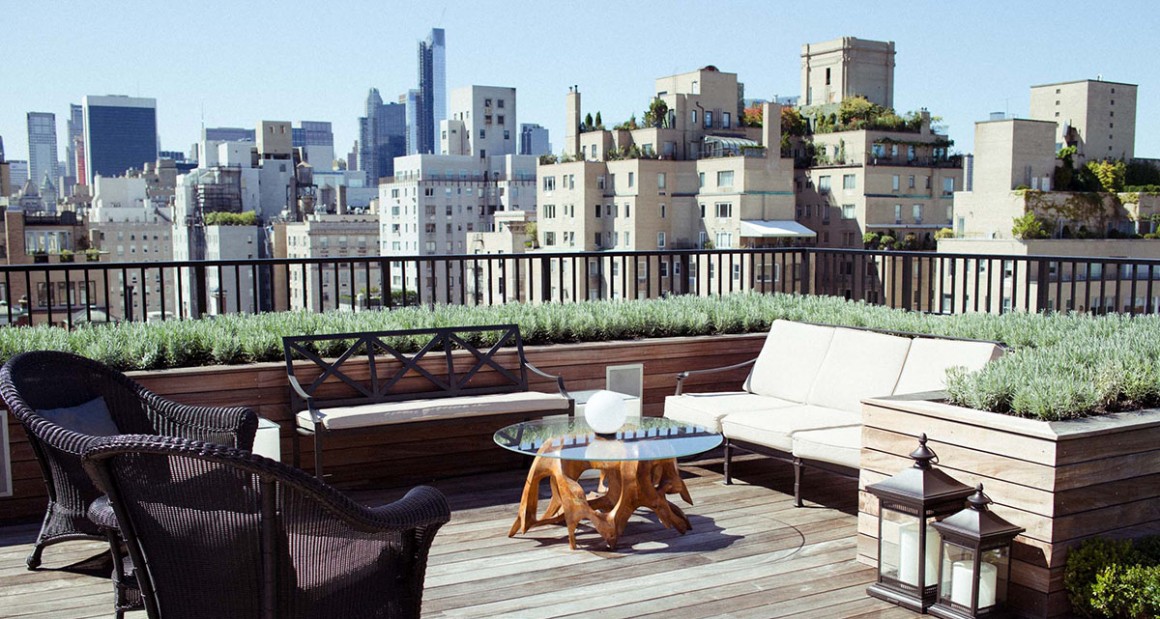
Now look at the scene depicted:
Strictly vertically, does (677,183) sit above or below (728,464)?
above

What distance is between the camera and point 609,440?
15.4 ft

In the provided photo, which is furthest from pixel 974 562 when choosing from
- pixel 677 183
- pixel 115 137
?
pixel 115 137

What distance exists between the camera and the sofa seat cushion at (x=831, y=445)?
4.85 metres

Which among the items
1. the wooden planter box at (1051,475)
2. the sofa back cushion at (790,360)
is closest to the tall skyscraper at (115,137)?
the sofa back cushion at (790,360)

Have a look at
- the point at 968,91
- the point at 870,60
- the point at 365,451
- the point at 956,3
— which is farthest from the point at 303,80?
the point at 365,451

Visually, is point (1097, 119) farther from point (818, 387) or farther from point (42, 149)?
point (42, 149)

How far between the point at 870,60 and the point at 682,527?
81.8 metres

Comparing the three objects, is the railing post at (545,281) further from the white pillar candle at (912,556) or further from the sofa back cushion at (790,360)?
the white pillar candle at (912,556)

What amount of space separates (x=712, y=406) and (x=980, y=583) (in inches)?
86.5

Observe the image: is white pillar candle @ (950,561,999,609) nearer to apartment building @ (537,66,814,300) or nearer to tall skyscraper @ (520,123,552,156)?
Answer: apartment building @ (537,66,814,300)

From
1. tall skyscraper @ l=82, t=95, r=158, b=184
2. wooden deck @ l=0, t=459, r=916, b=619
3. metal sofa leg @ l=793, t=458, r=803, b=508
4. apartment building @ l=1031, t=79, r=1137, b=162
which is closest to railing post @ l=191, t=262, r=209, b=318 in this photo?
wooden deck @ l=0, t=459, r=916, b=619

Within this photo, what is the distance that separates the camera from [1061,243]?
5028cm

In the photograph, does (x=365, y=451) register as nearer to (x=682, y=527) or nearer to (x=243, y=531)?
(x=682, y=527)

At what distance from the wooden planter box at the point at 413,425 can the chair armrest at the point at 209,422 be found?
3.95ft
